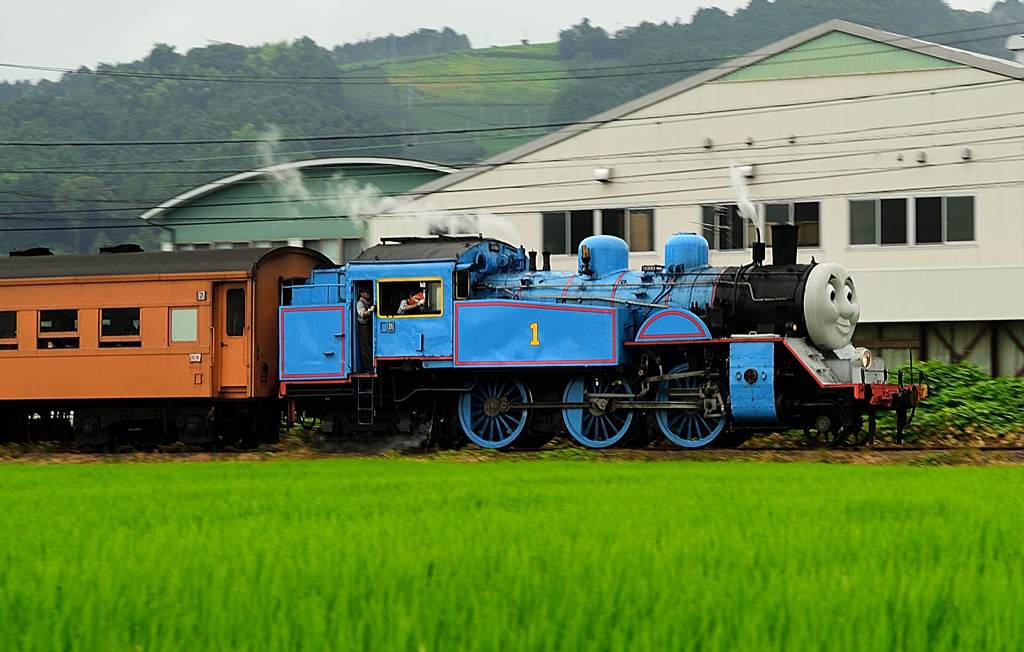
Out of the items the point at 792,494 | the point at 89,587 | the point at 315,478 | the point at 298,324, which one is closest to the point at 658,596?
the point at 89,587

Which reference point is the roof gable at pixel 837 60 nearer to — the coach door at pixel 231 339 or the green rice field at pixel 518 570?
the coach door at pixel 231 339

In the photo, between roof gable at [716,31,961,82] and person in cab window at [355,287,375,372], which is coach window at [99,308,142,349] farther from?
roof gable at [716,31,961,82]

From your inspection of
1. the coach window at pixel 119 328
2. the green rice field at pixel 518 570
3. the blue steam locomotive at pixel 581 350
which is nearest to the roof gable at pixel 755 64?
the blue steam locomotive at pixel 581 350

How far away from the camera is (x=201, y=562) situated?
4.77m

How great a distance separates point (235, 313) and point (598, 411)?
6290mm

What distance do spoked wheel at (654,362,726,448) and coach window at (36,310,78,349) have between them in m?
9.90

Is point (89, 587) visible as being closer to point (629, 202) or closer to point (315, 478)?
point (315, 478)

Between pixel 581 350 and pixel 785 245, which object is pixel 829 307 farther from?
pixel 581 350

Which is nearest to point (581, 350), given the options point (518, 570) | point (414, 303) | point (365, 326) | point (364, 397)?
point (414, 303)

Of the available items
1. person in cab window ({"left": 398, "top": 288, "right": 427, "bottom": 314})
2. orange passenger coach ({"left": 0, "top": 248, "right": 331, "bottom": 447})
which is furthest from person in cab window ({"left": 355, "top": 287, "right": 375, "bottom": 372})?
orange passenger coach ({"left": 0, "top": 248, "right": 331, "bottom": 447})

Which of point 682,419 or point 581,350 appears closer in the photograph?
point 581,350

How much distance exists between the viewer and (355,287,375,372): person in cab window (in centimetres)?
1819

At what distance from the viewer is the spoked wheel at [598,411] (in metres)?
17.0

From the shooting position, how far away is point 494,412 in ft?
58.1
